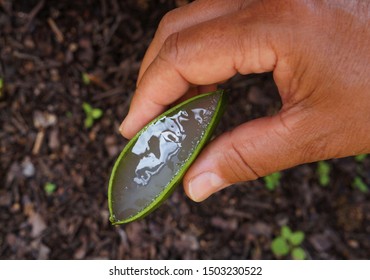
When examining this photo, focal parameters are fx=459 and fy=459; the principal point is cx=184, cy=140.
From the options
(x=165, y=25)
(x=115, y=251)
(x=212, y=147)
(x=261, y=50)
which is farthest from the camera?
(x=115, y=251)

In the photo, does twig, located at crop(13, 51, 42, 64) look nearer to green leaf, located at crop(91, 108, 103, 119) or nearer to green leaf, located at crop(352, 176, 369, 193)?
green leaf, located at crop(91, 108, 103, 119)

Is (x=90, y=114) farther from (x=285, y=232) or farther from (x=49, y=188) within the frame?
(x=285, y=232)

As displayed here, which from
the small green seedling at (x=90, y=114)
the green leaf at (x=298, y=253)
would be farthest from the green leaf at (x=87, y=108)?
the green leaf at (x=298, y=253)

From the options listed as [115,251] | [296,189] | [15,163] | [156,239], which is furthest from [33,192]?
[296,189]

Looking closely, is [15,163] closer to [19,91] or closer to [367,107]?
[19,91]

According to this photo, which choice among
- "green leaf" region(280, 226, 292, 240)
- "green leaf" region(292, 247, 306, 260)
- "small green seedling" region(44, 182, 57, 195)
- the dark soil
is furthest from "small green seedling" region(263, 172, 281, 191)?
"small green seedling" region(44, 182, 57, 195)

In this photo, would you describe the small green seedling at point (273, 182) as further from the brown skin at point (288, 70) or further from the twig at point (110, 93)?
the twig at point (110, 93)
